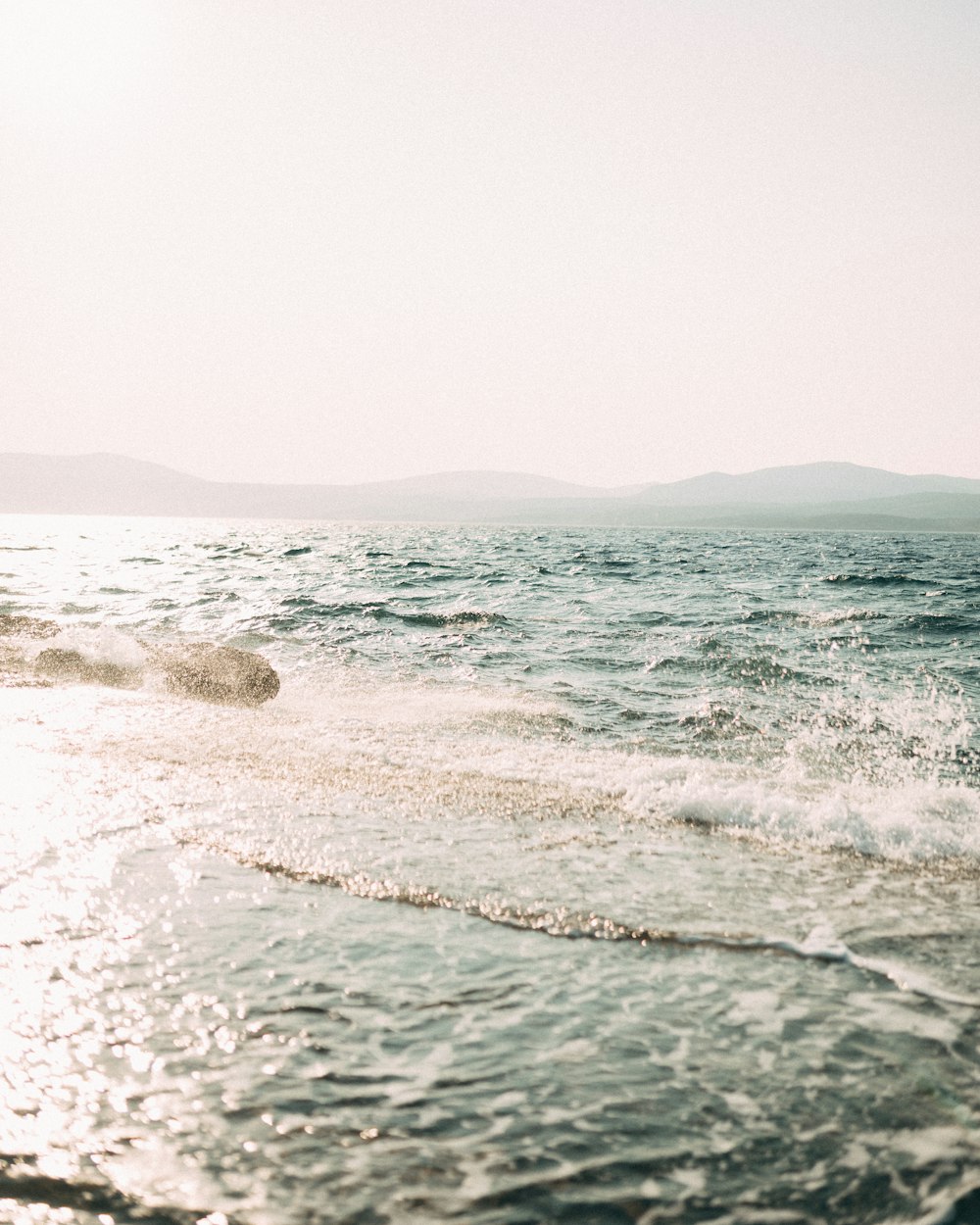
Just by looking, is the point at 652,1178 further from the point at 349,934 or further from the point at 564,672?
the point at 564,672

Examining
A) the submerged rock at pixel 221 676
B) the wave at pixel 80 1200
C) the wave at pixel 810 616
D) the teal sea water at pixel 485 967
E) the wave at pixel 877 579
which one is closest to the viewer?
the wave at pixel 80 1200

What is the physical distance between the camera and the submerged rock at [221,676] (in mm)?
12422

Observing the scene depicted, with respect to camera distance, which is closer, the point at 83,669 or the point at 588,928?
the point at 588,928

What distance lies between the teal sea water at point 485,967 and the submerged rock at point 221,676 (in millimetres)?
824

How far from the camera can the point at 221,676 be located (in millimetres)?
12828

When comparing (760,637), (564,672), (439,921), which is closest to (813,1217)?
(439,921)

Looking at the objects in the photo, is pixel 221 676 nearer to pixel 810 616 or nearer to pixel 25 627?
pixel 25 627

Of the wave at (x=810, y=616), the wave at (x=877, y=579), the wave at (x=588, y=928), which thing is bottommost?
the wave at (x=588, y=928)

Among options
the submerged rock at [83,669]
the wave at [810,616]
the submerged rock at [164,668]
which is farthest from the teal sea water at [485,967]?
the wave at [810,616]

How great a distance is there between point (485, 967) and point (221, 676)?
30.3 feet

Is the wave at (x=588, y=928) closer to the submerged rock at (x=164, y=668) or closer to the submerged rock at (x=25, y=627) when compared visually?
the submerged rock at (x=164, y=668)

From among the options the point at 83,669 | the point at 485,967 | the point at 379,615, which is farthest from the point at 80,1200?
the point at 379,615

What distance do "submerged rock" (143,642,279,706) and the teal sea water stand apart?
824 millimetres

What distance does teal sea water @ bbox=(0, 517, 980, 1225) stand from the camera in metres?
3.05
